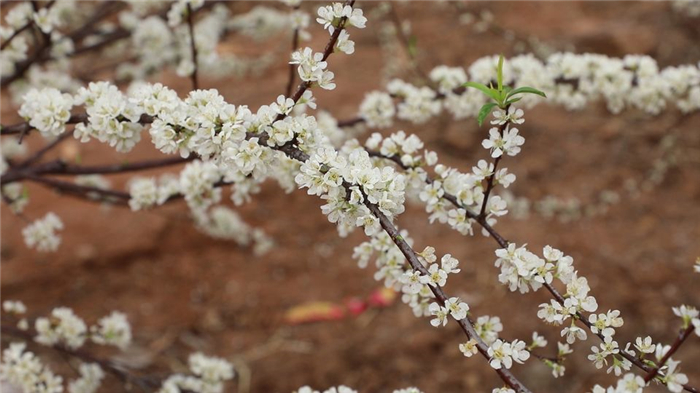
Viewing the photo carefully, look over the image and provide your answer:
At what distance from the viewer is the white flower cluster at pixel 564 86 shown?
1965mm

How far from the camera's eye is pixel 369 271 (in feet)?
10.9

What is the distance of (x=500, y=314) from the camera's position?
302 centimetres

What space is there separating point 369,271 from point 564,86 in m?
1.54

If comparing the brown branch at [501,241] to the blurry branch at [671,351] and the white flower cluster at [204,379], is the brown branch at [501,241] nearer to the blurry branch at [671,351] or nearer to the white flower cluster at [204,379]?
the blurry branch at [671,351]

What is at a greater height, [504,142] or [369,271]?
[369,271]

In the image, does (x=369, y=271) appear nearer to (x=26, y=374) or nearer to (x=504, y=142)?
(x=26, y=374)

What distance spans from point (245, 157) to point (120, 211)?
2.57 meters

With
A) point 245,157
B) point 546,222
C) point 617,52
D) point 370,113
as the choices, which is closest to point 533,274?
point 245,157

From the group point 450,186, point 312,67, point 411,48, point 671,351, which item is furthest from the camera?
point 411,48

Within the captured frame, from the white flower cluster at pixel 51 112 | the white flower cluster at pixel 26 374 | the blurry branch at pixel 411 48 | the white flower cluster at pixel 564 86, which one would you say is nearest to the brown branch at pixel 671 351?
the white flower cluster at pixel 564 86

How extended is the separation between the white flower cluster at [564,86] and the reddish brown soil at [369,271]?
1.18m

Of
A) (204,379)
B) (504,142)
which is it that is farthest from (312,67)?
(204,379)

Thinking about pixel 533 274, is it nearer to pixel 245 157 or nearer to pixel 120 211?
pixel 245 157

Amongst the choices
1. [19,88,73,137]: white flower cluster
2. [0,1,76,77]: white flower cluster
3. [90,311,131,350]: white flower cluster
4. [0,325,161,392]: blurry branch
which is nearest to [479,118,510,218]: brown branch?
[19,88,73,137]: white flower cluster
